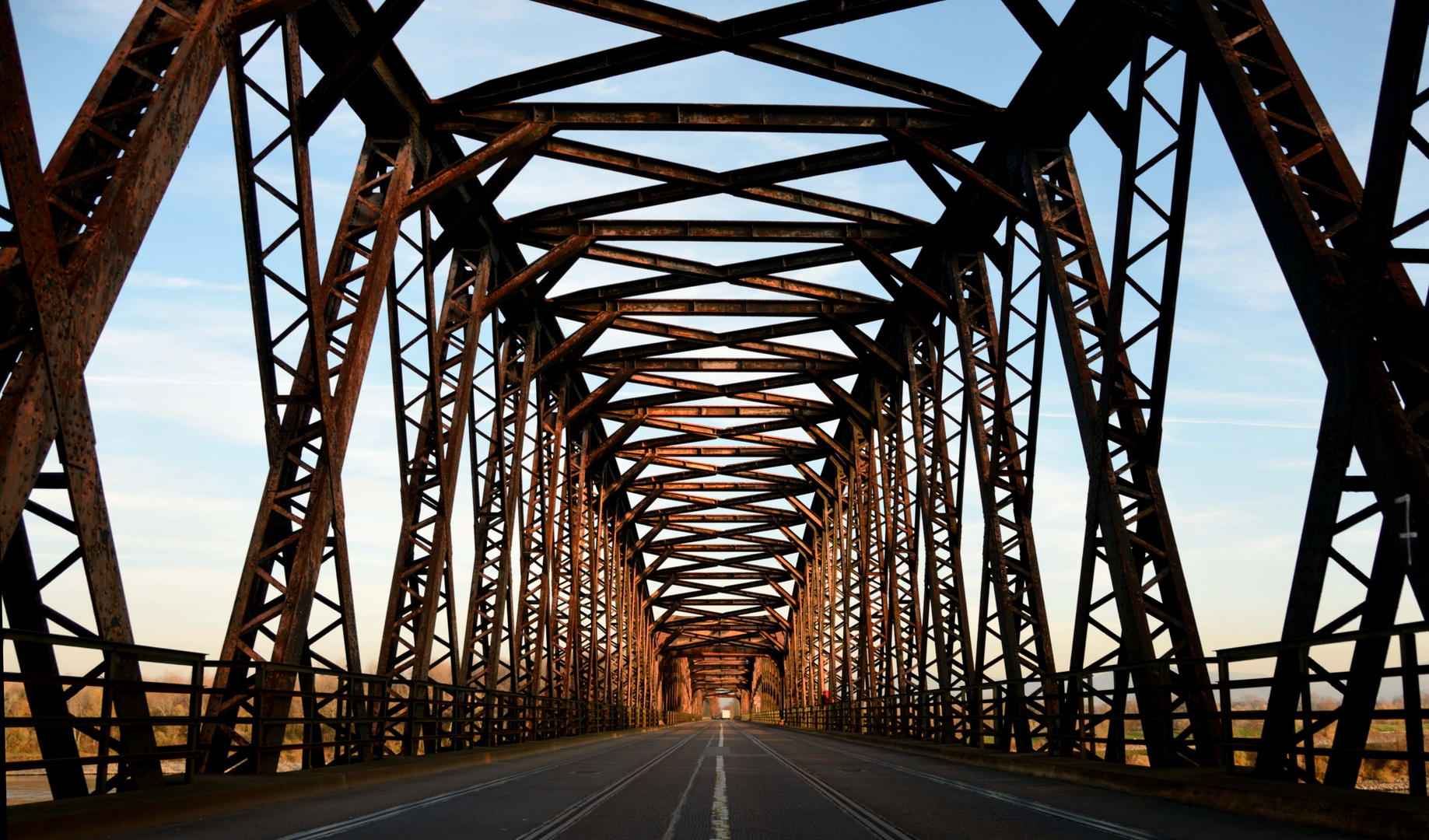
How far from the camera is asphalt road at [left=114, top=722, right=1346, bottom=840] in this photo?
7.17 meters

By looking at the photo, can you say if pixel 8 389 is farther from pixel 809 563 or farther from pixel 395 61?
pixel 809 563

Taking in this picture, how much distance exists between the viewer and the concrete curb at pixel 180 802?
255 inches

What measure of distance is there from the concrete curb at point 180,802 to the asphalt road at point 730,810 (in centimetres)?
20

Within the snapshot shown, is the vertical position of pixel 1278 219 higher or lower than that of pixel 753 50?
lower

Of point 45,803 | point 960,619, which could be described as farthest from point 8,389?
point 960,619

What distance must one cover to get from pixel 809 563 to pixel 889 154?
33375 mm

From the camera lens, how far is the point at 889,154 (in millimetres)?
18562

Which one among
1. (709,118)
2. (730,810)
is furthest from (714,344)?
(730,810)

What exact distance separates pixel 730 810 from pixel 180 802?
4328mm

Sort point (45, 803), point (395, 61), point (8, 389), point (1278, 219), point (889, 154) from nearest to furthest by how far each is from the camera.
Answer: point (45, 803) → point (8, 389) → point (1278, 219) → point (395, 61) → point (889, 154)

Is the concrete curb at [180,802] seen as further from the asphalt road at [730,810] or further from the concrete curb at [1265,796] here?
the concrete curb at [1265,796]

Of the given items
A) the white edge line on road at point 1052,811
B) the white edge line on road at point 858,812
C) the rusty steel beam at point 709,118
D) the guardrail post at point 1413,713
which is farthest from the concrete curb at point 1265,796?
the rusty steel beam at point 709,118

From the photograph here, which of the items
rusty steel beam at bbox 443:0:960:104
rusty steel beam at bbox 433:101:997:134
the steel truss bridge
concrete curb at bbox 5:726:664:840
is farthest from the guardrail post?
rusty steel beam at bbox 433:101:997:134

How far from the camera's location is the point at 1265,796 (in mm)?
7715
